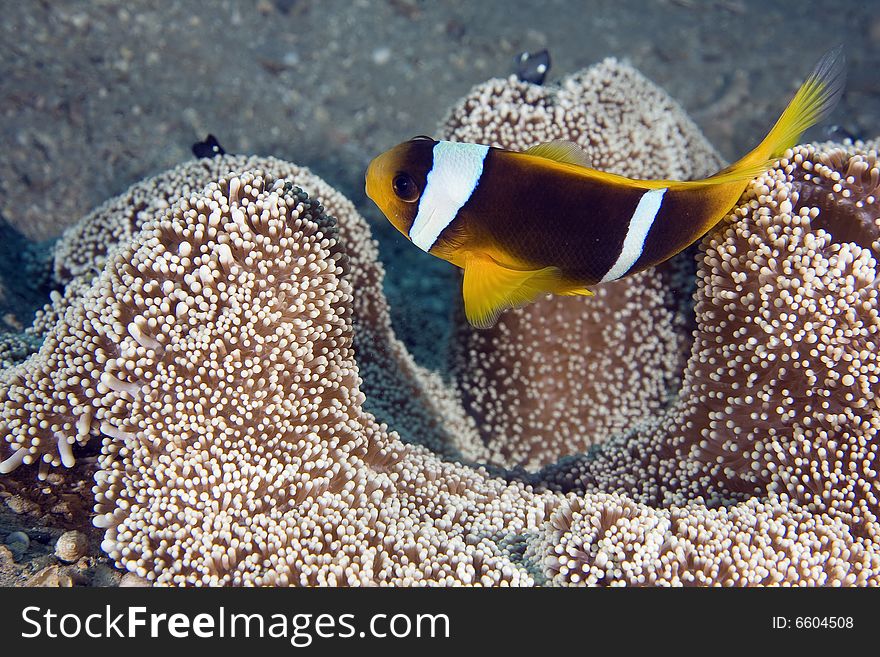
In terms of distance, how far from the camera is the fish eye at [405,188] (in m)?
1.52

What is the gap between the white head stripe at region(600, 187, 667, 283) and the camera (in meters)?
1.55

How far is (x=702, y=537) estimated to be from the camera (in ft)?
5.09

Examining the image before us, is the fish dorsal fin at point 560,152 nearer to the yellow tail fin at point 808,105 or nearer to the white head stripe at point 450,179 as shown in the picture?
the white head stripe at point 450,179

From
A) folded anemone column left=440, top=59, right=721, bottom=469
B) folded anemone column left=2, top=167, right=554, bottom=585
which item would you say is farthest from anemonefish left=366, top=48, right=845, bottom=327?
folded anemone column left=440, top=59, right=721, bottom=469

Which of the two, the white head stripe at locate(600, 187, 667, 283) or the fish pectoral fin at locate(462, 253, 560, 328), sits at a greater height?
the white head stripe at locate(600, 187, 667, 283)

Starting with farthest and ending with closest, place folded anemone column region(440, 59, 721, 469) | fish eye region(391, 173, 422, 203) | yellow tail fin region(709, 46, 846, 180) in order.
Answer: folded anemone column region(440, 59, 721, 469), yellow tail fin region(709, 46, 846, 180), fish eye region(391, 173, 422, 203)

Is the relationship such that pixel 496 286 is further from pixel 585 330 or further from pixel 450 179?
pixel 585 330

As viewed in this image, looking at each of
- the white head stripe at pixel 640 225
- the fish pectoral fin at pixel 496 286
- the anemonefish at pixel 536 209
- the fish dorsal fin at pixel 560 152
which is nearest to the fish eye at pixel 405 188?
the anemonefish at pixel 536 209

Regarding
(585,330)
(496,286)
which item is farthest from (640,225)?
(585,330)

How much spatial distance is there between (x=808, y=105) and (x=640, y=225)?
1.86ft

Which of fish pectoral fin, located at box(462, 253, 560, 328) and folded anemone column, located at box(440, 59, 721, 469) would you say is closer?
fish pectoral fin, located at box(462, 253, 560, 328)

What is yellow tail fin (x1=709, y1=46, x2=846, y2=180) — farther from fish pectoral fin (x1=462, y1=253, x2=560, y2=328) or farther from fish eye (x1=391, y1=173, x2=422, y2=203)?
fish eye (x1=391, y1=173, x2=422, y2=203)
